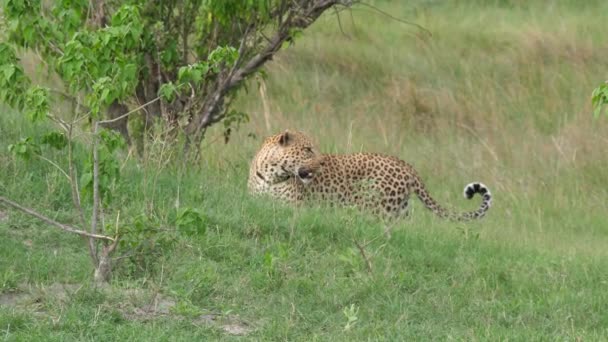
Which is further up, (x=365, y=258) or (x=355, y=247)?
(x=365, y=258)

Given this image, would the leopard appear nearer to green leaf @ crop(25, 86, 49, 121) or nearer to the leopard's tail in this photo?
the leopard's tail

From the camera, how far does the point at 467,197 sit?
9492 millimetres

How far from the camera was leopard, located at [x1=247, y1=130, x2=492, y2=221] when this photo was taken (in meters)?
9.41

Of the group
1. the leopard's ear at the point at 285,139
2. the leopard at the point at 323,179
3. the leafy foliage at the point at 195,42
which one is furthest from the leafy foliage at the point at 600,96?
the leopard's ear at the point at 285,139

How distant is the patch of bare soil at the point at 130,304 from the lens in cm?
629

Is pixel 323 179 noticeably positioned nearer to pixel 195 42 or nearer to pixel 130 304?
pixel 195 42

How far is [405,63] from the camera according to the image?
15484 mm

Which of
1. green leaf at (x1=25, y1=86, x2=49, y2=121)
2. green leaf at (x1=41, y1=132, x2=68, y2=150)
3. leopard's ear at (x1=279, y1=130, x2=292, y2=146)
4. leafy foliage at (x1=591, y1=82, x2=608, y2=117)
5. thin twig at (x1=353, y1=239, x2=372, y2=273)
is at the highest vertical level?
leafy foliage at (x1=591, y1=82, x2=608, y2=117)

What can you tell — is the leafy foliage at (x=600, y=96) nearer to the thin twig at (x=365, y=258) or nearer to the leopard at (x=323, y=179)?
the thin twig at (x=365, y=258)

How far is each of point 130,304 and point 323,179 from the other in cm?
331

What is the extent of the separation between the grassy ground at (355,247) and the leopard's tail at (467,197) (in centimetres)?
13

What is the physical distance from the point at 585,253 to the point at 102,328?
389 centimetres

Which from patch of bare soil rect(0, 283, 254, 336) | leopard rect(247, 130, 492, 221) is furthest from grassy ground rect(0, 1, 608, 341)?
leopard rect(247, 130, 492, 221)

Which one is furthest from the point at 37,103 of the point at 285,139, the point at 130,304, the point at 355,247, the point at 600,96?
the point at 285,139
